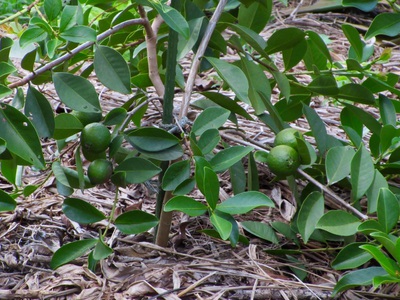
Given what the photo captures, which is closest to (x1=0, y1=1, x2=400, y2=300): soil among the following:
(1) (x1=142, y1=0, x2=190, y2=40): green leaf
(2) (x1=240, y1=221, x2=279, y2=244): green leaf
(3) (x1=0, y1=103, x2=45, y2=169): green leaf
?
(2) (x1=240, y1=221, x2=279, y2=244): green leaf

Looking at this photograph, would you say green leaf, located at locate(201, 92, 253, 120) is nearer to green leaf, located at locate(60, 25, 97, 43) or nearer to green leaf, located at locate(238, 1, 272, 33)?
green leaf, located at locate(238, 1, 272, 33)

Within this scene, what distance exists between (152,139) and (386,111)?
62 cm

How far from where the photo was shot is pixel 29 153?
1.11 m

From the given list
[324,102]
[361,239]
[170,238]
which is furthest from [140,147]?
[324,102]

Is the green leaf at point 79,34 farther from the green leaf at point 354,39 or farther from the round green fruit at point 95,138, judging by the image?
the green leaf at point 354,39

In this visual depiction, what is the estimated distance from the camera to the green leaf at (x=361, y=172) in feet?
4.10

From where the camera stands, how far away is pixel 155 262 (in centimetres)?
141

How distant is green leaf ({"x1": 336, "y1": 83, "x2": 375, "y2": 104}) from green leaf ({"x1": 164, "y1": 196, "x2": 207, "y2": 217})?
0.56 metres

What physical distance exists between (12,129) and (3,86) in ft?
0.30

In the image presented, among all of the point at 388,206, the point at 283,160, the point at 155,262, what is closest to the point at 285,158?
the point at 283,160

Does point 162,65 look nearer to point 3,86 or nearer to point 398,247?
point 3,86

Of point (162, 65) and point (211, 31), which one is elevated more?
point (211, 31)

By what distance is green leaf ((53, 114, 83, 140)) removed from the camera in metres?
1.21

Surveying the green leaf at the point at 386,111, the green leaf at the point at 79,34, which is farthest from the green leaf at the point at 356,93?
the green leaf at the point at 79,34
